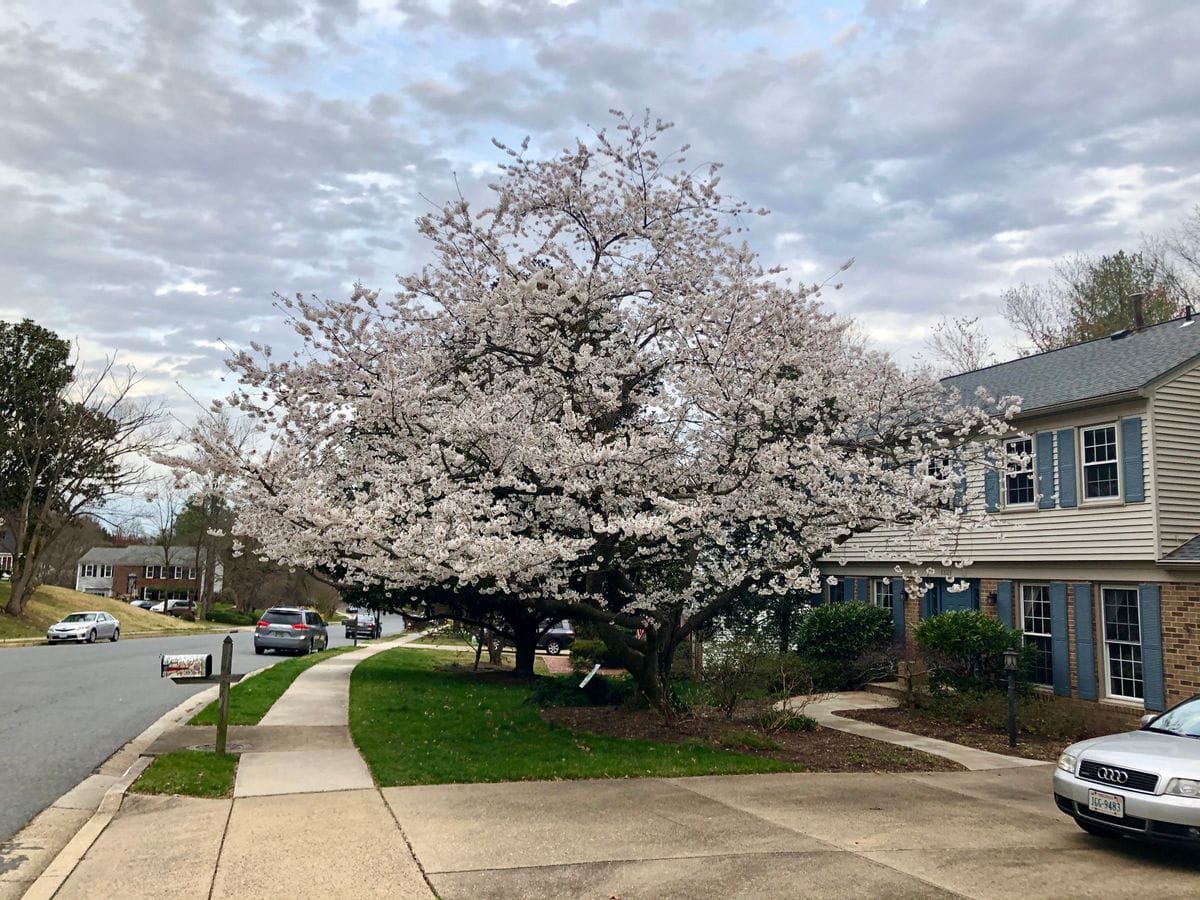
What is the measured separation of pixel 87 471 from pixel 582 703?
3396 centimetres

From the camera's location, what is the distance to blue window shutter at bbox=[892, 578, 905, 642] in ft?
61.3

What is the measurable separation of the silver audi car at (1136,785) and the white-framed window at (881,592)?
11.7 m


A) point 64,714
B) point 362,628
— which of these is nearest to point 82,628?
point 362,628

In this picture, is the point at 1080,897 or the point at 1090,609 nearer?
the point at 1080,897

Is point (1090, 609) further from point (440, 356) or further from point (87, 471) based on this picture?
point (87, 471)

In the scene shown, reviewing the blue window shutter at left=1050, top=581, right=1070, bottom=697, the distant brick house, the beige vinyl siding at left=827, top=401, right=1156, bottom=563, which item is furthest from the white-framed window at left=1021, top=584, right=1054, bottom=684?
the distant brick house

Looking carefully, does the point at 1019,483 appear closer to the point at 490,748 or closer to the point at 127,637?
the point at 490,748

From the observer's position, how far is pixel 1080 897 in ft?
19.7

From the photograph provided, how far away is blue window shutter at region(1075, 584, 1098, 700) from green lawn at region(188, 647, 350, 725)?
40.4ft

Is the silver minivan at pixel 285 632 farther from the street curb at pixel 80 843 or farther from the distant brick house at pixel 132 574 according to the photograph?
the distant brick house at pixel 132 574

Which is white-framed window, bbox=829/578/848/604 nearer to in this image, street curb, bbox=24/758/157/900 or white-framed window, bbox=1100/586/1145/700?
white-framed window, bbox=1100/586/1145/700

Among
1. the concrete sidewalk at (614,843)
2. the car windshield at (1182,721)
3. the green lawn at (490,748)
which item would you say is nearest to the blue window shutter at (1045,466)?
the concrete sidewalk at (614,843)

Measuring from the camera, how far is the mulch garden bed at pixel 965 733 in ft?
40.3

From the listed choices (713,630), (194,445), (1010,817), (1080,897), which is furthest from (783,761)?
(713,630)
